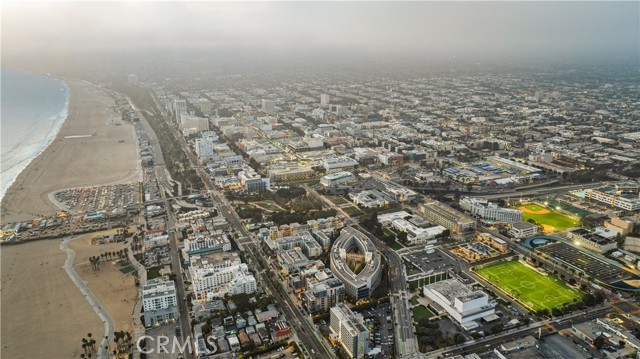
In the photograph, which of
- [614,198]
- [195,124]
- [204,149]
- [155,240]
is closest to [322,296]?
[155,240]

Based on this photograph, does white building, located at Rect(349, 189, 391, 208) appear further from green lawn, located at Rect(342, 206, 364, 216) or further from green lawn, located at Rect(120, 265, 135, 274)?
green lawn, located at Rect(120, 265, 135, 274)

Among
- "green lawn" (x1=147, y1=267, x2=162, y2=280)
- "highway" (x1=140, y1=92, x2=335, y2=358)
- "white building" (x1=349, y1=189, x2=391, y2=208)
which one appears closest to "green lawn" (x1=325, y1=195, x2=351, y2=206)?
"white building" (x1=349, y1=189, x2=391, y2=208)

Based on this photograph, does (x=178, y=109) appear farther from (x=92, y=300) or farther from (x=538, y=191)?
(x=538, y=191)

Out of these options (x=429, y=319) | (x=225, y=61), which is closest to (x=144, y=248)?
(x=429, y=319)

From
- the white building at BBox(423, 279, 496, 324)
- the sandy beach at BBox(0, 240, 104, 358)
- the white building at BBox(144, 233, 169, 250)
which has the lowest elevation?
the sandy beach at BBox(0, 240, 104, 358)

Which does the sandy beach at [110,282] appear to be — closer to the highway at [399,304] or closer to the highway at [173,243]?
the highway at [173,243]
